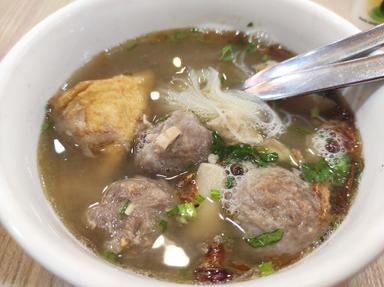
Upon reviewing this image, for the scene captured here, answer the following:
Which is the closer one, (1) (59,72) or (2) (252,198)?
(2) (252,198)

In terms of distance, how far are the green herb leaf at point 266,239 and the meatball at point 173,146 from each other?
0.35 metres

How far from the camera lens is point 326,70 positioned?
5.24 ft

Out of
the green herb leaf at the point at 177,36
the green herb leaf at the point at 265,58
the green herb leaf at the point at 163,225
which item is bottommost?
the green herb leaf at the point at 163,225

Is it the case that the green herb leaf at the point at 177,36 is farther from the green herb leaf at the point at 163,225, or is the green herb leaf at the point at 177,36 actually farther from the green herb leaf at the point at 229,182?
the green herb leaf at the point at 163,225

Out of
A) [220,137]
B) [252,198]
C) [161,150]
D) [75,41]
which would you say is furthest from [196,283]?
[75,41]

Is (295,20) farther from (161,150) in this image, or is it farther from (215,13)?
(161,150)

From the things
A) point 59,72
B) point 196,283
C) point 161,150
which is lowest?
point 196,283

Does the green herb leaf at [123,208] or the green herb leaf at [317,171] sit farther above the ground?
the green herb leaf at [123,208]

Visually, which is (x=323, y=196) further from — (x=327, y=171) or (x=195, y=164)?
(x=195, y=164)

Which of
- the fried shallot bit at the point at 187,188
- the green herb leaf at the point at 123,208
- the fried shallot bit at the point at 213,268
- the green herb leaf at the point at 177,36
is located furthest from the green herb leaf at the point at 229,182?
the green herb leaf at the point at 177,36

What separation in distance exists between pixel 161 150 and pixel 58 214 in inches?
15.2

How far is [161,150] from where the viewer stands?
4.95ft

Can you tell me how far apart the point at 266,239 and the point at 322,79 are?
24.2 inches

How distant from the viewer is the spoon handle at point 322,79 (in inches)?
59.4
